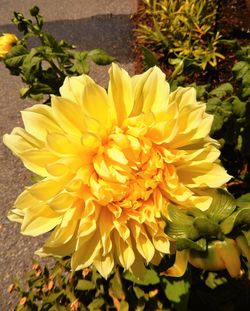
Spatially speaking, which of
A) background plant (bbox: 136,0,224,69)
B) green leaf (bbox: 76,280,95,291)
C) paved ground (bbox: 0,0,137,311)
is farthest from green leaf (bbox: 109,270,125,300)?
background plant (bbox: 136,0,224,69)

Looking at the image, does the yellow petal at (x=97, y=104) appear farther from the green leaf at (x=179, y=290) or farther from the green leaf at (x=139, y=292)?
the green leaf at (x=139, y=292)

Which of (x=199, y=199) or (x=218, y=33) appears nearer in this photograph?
(x=199, y=199)

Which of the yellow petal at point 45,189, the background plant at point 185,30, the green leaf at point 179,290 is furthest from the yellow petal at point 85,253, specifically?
the background plant at point 185,30

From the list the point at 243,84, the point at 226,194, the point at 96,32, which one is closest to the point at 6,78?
the point at 96,32

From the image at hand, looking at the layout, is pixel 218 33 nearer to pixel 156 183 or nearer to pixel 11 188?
pixel 11 188

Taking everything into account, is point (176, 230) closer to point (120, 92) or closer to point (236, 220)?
point (236, 220)

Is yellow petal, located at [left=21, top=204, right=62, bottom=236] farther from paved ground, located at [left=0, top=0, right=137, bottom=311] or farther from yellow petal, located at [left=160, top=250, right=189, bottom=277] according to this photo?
paved ground, located at [left=0, top=0, right=137, bottom=311]
